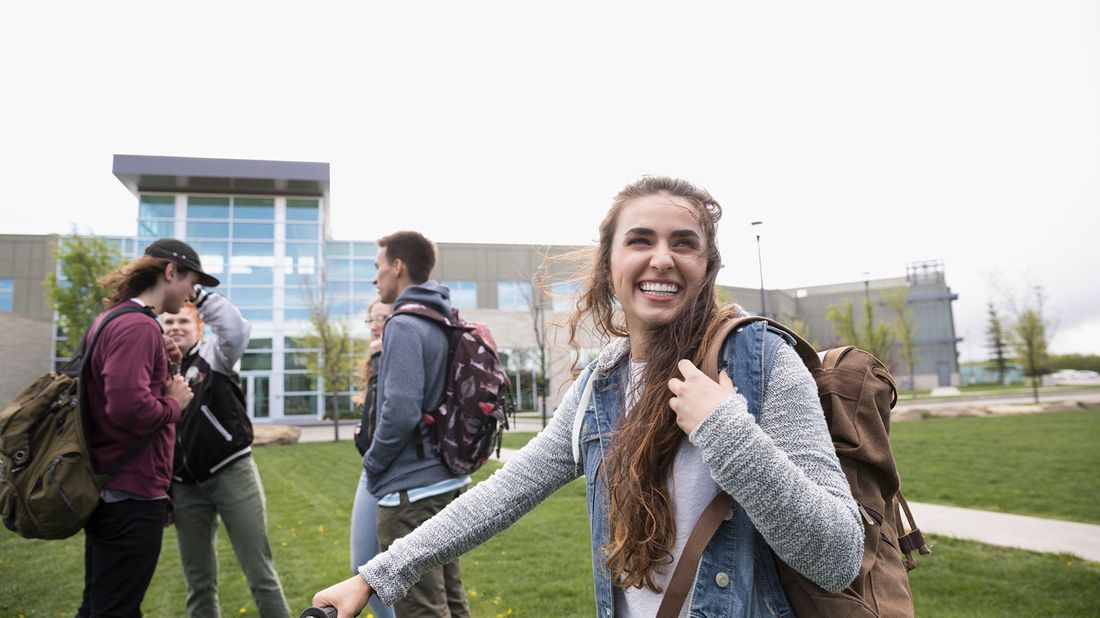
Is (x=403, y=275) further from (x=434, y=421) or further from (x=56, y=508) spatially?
(x=56, y=508)

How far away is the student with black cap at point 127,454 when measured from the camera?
3.06 meters

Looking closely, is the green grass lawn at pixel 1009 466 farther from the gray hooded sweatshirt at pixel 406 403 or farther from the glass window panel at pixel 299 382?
the glass window panel at pixel 299 382

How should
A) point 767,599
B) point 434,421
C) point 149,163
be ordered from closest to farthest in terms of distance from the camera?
point 767,599 < point 434,421 < point 149,163

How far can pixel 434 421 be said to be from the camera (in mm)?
3438

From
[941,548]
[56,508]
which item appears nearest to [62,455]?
[56,508]

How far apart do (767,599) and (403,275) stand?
2.91m

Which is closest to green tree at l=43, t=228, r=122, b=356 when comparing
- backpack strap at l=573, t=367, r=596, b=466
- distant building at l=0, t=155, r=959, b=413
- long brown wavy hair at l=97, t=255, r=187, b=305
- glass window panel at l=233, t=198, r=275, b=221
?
distant building at l=0, t=155, r=959, b=413

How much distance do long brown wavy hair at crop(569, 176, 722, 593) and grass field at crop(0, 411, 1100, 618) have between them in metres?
4.01

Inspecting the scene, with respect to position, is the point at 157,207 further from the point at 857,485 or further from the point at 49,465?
the point at 857,485

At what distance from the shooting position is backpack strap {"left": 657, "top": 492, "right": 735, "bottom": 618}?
1451 millimetres

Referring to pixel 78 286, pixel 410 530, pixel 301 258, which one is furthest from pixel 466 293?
pixel 410 530

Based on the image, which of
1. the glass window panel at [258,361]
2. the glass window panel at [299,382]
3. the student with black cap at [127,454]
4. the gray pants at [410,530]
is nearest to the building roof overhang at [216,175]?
the glass window panel at [258,361]

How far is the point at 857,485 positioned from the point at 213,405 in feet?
12.6

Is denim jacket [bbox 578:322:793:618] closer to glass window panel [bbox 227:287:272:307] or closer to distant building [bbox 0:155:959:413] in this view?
distant building [bbox 0:155:959:413]
